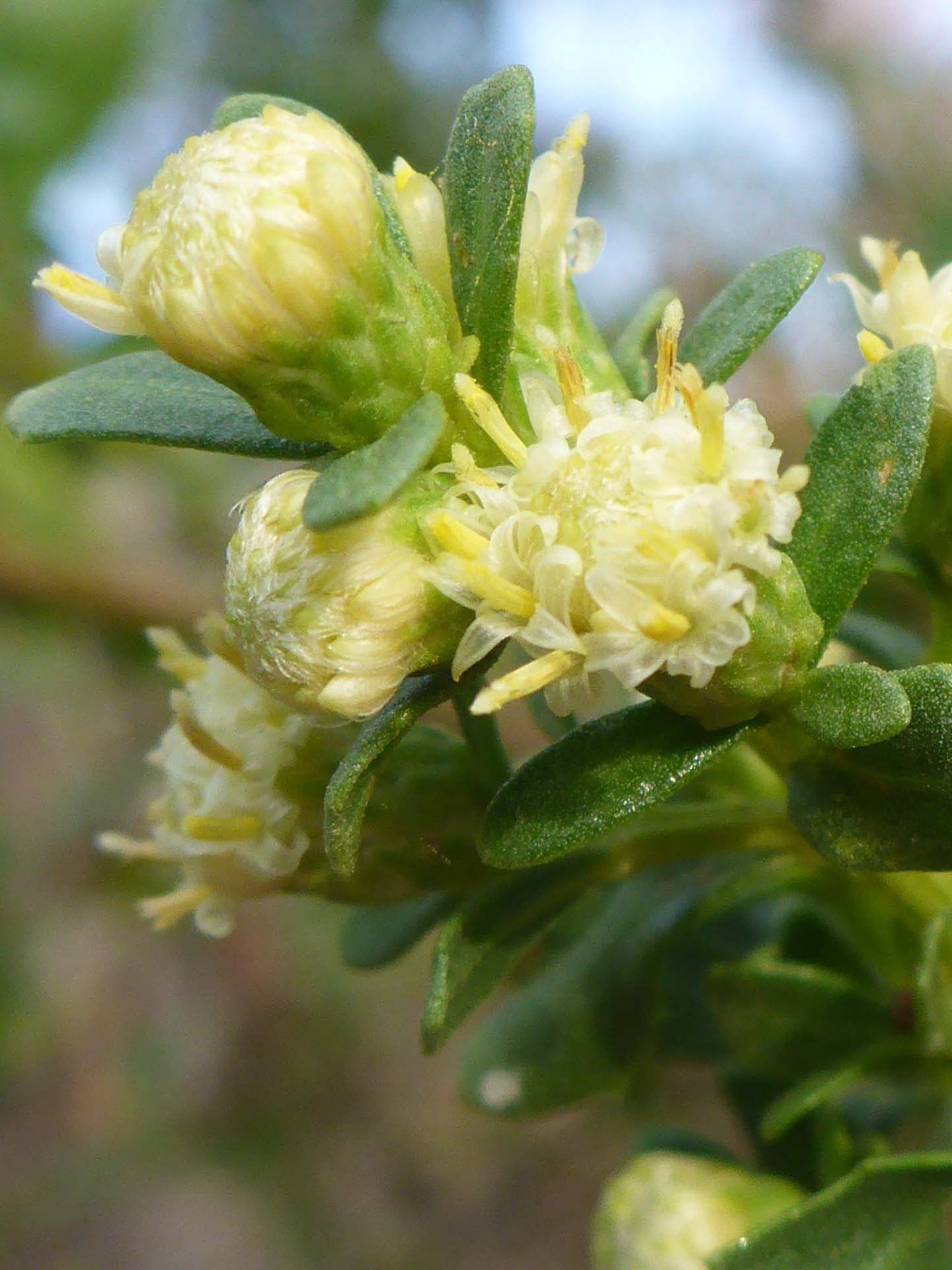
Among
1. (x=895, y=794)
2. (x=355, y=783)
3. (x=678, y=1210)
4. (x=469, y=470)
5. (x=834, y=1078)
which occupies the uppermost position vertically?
(x=469, y=470)

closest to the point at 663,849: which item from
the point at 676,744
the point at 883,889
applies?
the point at 883,889

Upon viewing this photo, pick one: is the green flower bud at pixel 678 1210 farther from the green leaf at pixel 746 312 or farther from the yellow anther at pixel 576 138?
the yellow anther at pixel 576 138

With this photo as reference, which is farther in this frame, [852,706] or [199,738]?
[199,738]

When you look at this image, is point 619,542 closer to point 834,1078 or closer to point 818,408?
point 818,408

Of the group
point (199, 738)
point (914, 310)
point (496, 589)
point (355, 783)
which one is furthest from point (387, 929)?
point (914, 310)

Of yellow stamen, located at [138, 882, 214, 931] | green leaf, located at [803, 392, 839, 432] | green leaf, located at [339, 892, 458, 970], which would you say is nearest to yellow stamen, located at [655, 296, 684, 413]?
green leaf, located at [803, 392, 839, 432]

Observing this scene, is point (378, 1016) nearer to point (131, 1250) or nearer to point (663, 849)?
point (131, 1250)

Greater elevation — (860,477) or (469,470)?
(860,477)
